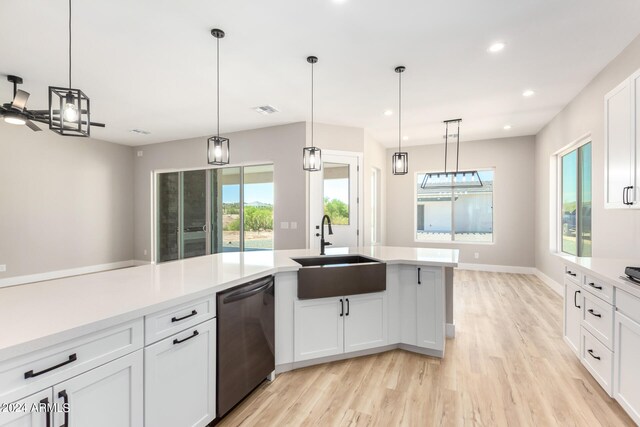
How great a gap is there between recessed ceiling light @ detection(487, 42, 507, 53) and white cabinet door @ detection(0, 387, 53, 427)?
12.7ft

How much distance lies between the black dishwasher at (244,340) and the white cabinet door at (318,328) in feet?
0.77

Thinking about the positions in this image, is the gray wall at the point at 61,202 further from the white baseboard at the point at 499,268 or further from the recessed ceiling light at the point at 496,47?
the white baseboard at the point at 499,268

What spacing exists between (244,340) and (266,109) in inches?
144

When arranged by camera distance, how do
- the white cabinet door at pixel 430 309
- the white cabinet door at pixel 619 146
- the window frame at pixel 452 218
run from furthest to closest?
1. the window frame at pixel 452 218
2. the white cabinet door at pixel 430 309
3. the white cabinet door at pixel 619 146

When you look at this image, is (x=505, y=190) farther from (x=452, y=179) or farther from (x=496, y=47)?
(x=496, y=47)

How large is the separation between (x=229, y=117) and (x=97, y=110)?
2.02 m

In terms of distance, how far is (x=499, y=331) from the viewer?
11.0ft

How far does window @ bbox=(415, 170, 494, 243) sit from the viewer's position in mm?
6777

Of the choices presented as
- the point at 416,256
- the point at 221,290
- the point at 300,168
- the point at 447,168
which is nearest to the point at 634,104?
the point at 416,256

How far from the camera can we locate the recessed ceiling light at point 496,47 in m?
2.84

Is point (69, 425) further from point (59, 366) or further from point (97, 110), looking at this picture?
point (97, 110)

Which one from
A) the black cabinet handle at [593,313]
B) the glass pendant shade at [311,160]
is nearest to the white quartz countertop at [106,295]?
the black cabinet handle at [593,313]

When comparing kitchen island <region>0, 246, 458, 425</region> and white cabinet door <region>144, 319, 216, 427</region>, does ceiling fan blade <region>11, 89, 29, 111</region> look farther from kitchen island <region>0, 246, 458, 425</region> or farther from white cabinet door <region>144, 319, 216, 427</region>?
white cabinet door <region>144, 319, 216, 427</region>

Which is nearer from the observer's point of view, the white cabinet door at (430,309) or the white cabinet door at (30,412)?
the white cabinet door at (30,412)
